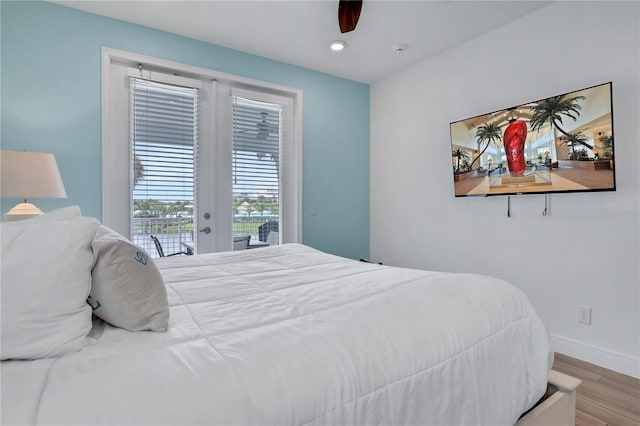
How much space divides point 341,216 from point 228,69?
196cm

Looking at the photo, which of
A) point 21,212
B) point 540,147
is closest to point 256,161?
point 21,212

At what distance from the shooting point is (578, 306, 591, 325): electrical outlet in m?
2.36

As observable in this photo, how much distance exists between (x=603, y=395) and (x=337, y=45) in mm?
3222

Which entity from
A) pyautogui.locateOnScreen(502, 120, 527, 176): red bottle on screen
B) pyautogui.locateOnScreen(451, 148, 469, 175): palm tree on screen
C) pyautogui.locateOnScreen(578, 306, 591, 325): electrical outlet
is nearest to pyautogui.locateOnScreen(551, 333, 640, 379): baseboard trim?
pyautogui.locateOnScreen(578, 306, 591, 325): electrical outlet

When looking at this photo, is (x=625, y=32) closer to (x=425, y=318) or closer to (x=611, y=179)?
(x=611, y=179)

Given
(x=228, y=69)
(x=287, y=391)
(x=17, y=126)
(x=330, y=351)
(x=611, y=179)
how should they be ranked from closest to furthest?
1. (x=287, y=391)
2. (x=330, y=351)
3. (x=611, y=179)
4. (x=17, y=126)
5. (x=228, y=69)

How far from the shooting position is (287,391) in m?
0.71

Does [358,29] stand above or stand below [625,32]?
above

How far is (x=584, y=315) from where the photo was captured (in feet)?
7.83

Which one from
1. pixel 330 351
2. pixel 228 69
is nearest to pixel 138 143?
pixel 228 69

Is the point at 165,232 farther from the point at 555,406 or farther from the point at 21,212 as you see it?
the point at 555,406

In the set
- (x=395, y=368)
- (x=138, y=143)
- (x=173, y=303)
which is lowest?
(x=395, y=368)

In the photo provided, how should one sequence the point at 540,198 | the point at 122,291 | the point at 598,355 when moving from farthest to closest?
the point at 540,198
the point at 598,355
the point at 122,291

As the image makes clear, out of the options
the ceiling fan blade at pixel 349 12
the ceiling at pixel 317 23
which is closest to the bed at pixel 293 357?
the ceiling fan blade at pixel 349 12
